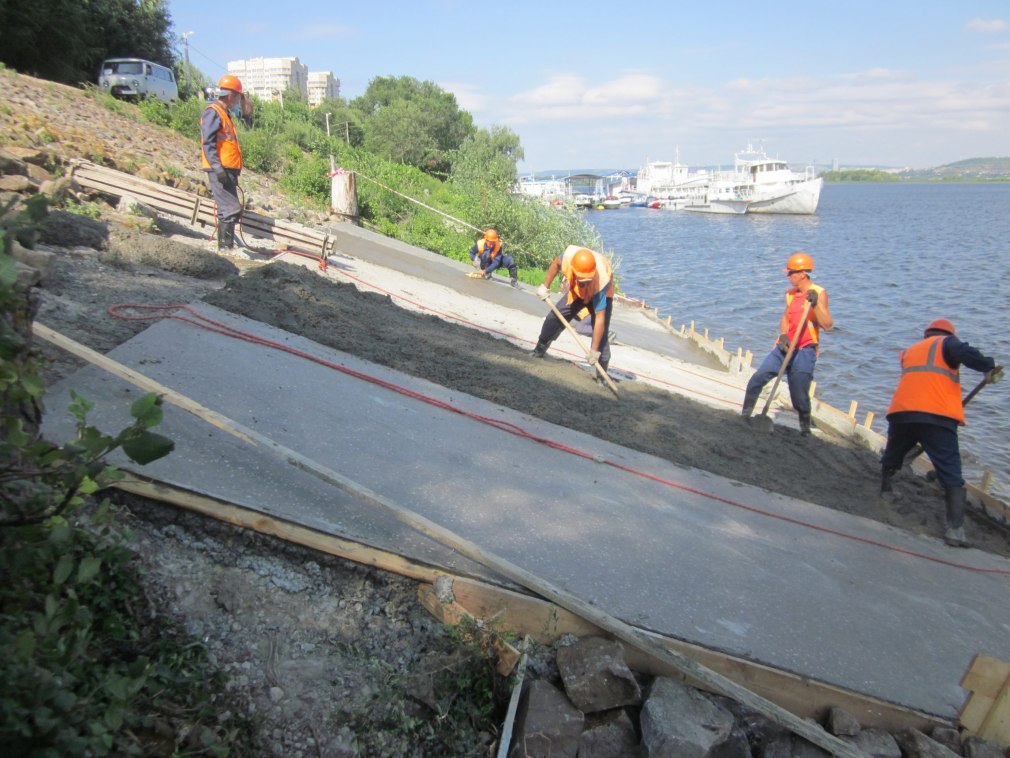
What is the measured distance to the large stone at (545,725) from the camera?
2811 mm

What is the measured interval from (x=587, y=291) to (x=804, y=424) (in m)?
2.91

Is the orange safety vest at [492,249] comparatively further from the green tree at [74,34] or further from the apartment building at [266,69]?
the apartment building at [266,69]

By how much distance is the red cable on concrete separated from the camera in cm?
542

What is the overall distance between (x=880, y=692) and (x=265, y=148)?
16.3m

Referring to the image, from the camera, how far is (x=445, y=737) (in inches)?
109

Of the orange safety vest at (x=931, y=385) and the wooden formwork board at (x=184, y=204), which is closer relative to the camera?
the orange safety vest at (x=931, y=385)

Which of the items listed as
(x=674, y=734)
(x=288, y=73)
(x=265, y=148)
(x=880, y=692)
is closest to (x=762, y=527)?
(x=880, y=692)

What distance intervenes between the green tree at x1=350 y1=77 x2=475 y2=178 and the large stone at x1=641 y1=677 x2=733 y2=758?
35107mm

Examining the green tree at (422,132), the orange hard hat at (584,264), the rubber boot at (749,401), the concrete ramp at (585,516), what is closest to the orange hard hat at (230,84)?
the concrete ramp at (585,516)

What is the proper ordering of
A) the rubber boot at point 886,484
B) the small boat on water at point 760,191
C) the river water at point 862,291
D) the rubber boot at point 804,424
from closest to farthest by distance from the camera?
the rubber boot at point 886,484 → the rubber boot at point 804,424 → the river water at point 862,291 → the small boat on water at point 760,191

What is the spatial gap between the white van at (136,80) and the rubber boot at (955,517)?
764 inches

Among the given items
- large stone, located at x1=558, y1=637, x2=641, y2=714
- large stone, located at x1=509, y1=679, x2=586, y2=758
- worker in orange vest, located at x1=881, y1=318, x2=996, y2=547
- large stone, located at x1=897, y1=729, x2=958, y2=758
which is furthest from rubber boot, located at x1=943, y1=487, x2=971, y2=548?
large stone, located at x1=509, y1=679, x2=586, y2=758

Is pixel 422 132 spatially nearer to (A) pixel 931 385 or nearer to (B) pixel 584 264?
(B) pixel 584 264

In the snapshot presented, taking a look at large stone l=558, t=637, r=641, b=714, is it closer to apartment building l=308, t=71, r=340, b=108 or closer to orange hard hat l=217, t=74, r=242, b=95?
orange hard hat l=217, t=74, r=242, b=95
